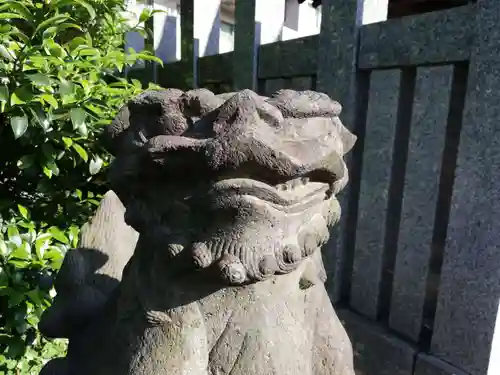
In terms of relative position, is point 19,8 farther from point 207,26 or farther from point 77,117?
point 207,26

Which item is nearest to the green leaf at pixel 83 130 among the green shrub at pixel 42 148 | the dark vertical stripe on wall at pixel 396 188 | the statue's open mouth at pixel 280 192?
the green shrub at pixel 42 148

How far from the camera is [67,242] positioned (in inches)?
61.5

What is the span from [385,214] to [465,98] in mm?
499

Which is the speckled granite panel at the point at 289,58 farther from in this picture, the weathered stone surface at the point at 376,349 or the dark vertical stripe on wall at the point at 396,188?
the weathered stone surface at the point at 376,349

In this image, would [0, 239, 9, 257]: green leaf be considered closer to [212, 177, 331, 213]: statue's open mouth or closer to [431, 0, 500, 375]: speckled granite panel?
[212, 177, 331, 213]: statue's open mouth

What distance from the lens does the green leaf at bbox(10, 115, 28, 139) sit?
4.11 feet

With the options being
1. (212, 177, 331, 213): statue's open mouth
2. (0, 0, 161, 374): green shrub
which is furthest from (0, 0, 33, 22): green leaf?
(212, 177, 331, 213): statue's open mouth

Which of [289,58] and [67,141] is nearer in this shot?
[67,141]

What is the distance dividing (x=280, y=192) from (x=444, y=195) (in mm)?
1178

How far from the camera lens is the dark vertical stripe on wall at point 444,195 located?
1.56m

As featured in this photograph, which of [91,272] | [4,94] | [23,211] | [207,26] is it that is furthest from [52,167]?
[207,26]

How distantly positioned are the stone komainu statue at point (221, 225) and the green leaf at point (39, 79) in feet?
2.05

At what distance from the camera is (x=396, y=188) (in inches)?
69.7

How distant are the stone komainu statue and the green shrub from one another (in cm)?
71
